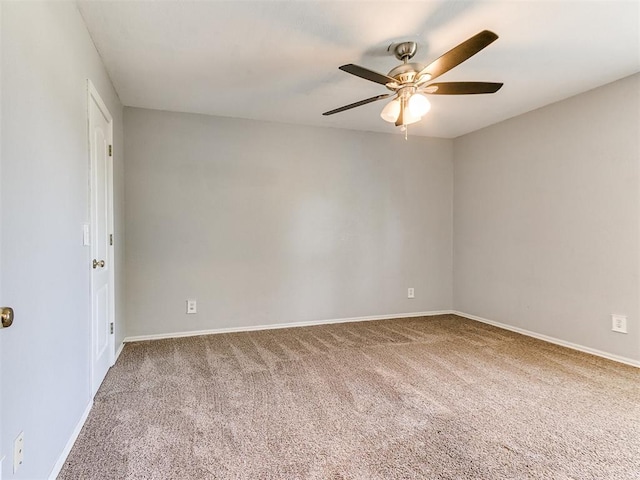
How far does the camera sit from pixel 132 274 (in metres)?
3.42

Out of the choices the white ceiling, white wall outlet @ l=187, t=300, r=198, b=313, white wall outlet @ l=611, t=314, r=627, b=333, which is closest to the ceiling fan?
the white ceiling

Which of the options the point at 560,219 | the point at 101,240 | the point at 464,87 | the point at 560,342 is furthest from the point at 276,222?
the point at 560,342

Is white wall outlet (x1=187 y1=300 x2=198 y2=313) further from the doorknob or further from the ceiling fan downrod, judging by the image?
the ceiling fan downrod

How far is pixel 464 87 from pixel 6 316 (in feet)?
8.20

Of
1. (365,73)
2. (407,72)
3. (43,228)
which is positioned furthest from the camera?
(407,72)

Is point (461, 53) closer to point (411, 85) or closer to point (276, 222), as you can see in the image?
point (411, 85)

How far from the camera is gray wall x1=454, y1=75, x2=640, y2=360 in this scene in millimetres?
2809

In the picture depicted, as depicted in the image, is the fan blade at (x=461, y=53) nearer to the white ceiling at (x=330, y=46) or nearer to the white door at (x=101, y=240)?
the white ceiling at (x=330, y=46)

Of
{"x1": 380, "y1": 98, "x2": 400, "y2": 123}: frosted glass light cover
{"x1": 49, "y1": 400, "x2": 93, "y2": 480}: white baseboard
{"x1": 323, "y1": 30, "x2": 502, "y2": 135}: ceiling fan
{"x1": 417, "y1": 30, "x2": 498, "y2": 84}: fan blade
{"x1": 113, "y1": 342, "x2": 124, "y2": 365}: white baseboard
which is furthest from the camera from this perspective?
{"x1": 113, "y1": 342, "x2": 124, "y2": 365}: white baseboard

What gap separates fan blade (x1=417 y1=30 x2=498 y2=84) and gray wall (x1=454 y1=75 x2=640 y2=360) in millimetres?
1926

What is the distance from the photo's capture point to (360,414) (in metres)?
2.00

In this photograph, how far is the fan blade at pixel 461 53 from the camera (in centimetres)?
158

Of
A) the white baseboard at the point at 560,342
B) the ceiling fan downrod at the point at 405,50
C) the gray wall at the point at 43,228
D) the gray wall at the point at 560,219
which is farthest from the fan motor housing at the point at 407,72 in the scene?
the white baseboard at the point at 560,342

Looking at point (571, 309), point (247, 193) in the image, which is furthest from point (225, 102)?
point (571, 309)
